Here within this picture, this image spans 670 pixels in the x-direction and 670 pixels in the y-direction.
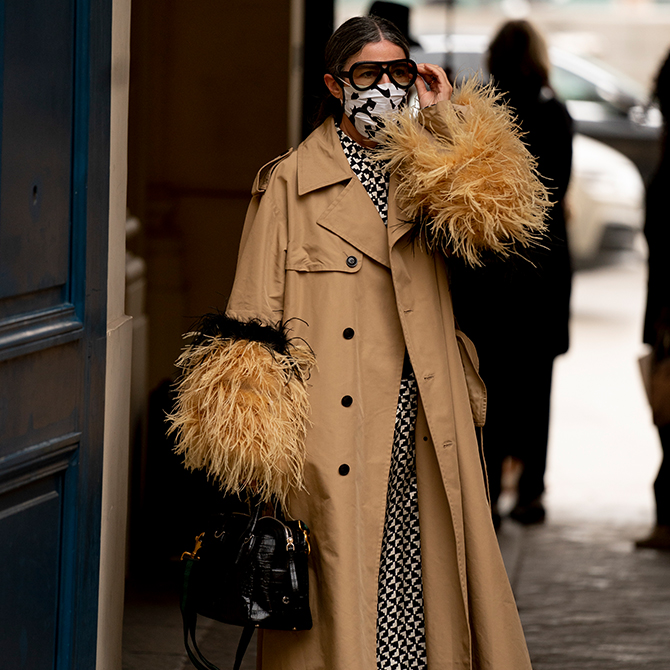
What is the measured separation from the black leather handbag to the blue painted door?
308 millimetres

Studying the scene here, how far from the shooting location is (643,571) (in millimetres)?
4652

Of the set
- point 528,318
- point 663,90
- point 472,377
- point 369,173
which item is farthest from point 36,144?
point 663,90

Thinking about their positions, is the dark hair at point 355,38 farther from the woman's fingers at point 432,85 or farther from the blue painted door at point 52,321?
the blue painted door at point 52,321

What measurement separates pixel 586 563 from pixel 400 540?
7.14 feet

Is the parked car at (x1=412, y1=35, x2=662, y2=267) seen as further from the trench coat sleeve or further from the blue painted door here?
the blue painted door

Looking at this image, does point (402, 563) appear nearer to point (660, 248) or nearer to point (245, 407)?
point (245, 407)

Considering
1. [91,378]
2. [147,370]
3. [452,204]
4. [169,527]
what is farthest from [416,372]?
[147,370]

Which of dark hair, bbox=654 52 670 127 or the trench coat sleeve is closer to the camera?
the trench coat sleeve

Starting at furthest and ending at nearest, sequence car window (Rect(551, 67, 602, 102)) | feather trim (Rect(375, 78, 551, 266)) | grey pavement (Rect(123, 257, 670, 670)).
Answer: car window (Rect(551, 67, 602, 102)) < grey pavement (Rect(123, 257, 670, 670)) < feather trim (Rect(375, 78, 551, 266))

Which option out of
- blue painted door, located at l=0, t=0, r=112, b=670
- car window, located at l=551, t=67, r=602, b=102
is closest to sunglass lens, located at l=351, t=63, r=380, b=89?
blue painted door, located at l=0, t=0, r=112, b=670

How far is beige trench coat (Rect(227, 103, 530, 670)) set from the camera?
265cm

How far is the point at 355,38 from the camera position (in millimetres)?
2658

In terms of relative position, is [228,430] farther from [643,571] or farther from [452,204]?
[643,571]

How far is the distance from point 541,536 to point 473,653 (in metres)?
2.35
